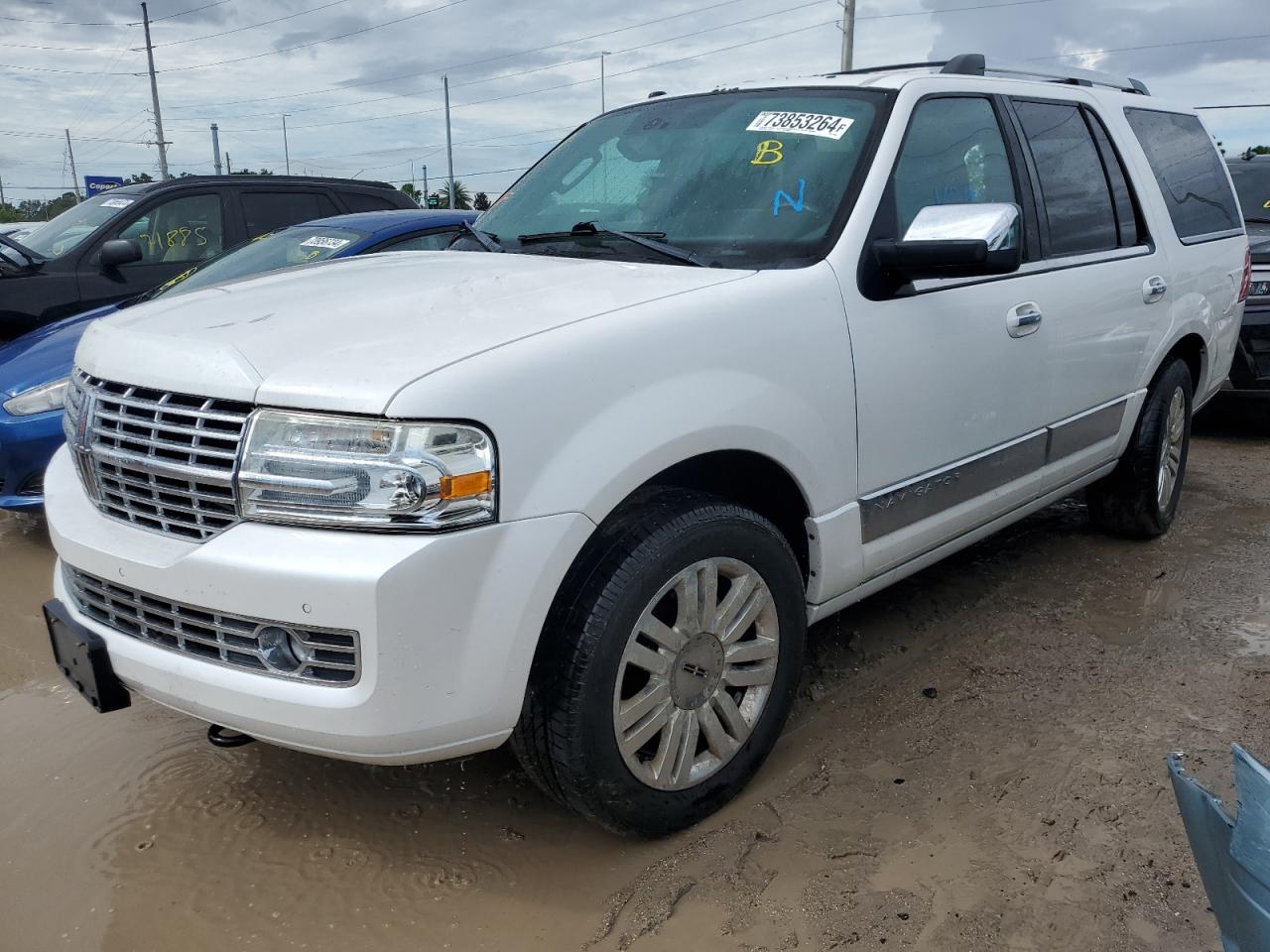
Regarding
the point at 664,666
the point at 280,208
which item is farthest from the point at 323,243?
the point at 664,666

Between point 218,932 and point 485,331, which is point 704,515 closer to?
point 485,331

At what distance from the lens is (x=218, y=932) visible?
2.32 meters

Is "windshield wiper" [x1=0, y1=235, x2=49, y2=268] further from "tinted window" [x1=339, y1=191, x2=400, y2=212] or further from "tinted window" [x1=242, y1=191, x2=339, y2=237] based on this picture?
"tinted window" [x1=339, y1=191, x2=400, y2=212]

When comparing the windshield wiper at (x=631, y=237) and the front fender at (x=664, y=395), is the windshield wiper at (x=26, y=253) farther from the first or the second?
the front fender at (x=664, y=395)

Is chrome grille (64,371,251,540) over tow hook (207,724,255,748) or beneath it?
over

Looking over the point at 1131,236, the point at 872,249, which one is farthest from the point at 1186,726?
the point at 1131,236

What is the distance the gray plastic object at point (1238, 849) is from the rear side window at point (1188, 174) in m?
3.51

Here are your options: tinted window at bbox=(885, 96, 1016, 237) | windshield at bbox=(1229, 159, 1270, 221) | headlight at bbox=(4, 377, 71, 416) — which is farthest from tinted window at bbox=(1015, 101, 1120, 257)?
windshield at bbox=(1229, 159, 1270, 221)

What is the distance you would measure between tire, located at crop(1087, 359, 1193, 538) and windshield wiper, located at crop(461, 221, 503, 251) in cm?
284

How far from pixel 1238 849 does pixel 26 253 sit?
7.38 metres

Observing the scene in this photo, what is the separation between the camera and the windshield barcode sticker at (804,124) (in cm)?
311

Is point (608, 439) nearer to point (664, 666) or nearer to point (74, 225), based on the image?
point (664, 666)

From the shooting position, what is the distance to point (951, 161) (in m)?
3.34

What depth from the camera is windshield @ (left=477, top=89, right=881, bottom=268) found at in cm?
292
